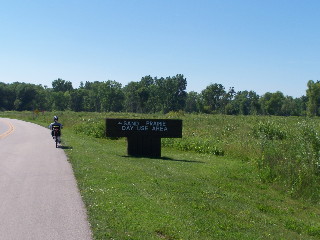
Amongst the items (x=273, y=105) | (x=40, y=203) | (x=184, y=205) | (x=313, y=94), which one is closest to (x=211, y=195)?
(x=184, y=205)

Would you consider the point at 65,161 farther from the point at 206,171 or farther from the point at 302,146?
the point at 302,146

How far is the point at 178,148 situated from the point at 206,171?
8.48m

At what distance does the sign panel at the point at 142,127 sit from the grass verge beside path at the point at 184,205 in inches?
138

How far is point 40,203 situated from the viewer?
318 inches

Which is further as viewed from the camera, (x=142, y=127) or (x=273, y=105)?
(x=273, y=105)

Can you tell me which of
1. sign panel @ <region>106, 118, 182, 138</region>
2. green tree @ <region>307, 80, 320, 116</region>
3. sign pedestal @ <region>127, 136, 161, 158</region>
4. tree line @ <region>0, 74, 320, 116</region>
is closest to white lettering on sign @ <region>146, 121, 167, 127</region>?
sign panel @ <region>106, 118, 182, 138</region>

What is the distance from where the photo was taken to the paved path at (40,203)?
620cm

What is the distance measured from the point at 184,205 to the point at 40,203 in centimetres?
304

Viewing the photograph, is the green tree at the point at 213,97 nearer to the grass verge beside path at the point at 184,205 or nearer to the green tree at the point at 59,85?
the green tree at the point at 59,85

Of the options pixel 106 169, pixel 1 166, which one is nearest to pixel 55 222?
pixel 106 169

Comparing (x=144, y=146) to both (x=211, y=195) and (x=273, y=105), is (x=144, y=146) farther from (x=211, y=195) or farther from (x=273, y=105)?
(x=273, y=105)

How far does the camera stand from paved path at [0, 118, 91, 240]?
6205 millimetres

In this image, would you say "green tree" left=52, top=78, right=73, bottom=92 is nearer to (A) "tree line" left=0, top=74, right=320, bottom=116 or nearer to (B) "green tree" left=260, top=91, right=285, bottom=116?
(A) "tree line" left=0, top=74, right=320, bottom=116

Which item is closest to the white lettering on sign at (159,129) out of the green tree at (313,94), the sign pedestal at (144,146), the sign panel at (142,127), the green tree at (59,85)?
the sign panel at (142,127)
